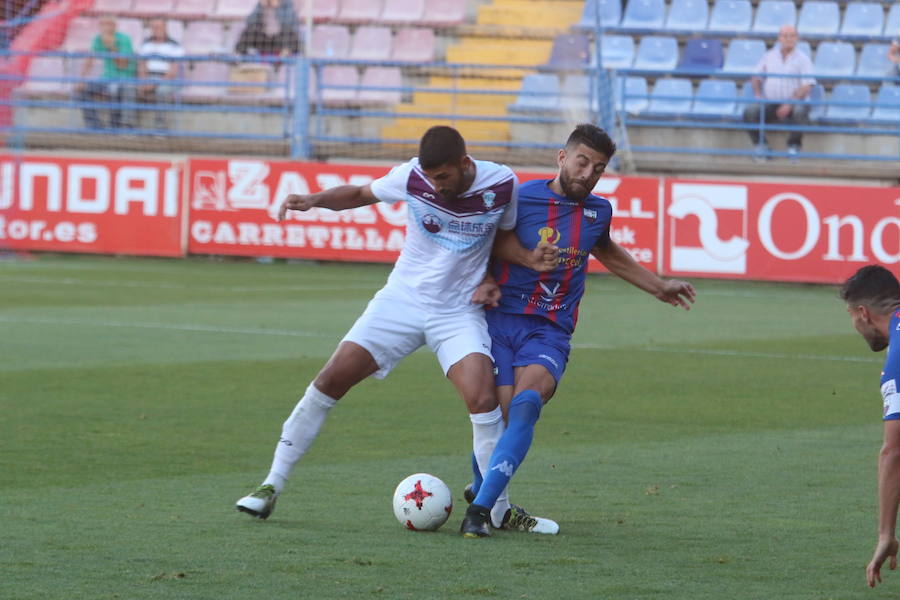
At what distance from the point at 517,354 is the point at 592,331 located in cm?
850

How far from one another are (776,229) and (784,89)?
2.91m

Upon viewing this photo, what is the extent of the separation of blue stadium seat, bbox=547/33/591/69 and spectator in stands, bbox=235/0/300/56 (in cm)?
405

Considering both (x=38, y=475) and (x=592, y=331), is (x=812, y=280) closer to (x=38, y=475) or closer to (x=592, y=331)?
(x=592, y=331)

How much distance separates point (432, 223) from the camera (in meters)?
6.36

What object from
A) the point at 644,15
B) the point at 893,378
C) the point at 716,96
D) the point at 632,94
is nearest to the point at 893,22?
the point at 716,96

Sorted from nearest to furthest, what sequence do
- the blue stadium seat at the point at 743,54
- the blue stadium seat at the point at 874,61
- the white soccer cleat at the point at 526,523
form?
the white soccer cleat at the point at 526,523 → the blue stadium seat at the point at 874,61 → the blue stadium seat at the point at 743,54

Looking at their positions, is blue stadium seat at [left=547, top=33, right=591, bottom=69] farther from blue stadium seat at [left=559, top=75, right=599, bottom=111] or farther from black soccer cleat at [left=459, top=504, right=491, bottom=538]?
black soccer cleat at [left=459, top=504, right=491, bottom=538]

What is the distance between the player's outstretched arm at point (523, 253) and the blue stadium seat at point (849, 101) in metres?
16.6

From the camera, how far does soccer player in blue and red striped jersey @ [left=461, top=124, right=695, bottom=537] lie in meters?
6.21

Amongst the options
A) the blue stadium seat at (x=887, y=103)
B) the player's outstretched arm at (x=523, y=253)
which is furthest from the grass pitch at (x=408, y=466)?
the blue stadium seat at (x=887, y=103)

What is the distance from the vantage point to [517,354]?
642 centimetres

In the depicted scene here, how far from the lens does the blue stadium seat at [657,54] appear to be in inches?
949

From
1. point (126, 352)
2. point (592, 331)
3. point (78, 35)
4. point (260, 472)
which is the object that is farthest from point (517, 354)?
point (78, 35)

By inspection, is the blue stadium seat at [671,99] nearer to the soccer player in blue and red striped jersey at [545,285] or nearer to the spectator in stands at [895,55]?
the spectator in stands at [895,55]
